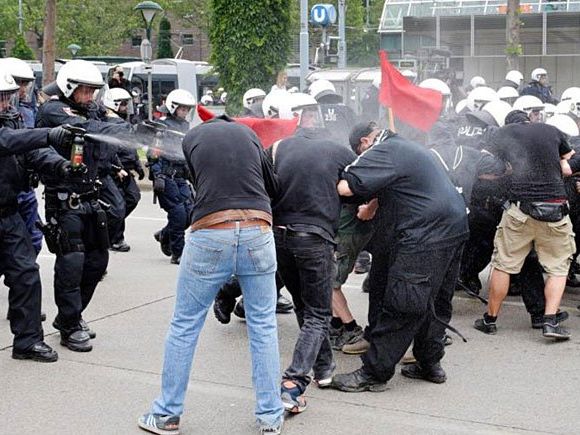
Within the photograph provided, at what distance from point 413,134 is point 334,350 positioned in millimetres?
1552

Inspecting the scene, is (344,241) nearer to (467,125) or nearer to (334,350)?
(334,350)

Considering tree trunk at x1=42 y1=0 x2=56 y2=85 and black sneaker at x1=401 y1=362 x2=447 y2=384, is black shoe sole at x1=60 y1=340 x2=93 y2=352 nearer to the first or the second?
black sneaker at x1=401 y1=362 x2=447 y2=384

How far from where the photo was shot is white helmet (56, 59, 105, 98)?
621 cm

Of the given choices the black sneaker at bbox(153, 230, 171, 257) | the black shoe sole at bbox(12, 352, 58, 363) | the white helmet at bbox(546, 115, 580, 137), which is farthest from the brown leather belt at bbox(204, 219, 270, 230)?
the black sneaker at bbox(153, 230, 171, 257)

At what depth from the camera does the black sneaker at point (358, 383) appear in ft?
18.1

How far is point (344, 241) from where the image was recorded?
646cm

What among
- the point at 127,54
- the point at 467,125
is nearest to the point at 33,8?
the point at 127,54

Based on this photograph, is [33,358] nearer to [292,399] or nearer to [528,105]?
[292,399]

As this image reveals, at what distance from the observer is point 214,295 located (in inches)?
185

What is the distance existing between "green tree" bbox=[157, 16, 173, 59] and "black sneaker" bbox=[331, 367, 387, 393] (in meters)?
43.9

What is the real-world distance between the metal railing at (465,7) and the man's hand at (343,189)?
77.0 ft

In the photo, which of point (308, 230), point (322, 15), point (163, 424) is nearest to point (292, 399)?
point (163, 424)

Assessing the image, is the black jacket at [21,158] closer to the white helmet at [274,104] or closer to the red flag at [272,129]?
the red flag at [272,129]

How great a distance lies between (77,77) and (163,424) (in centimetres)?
253
